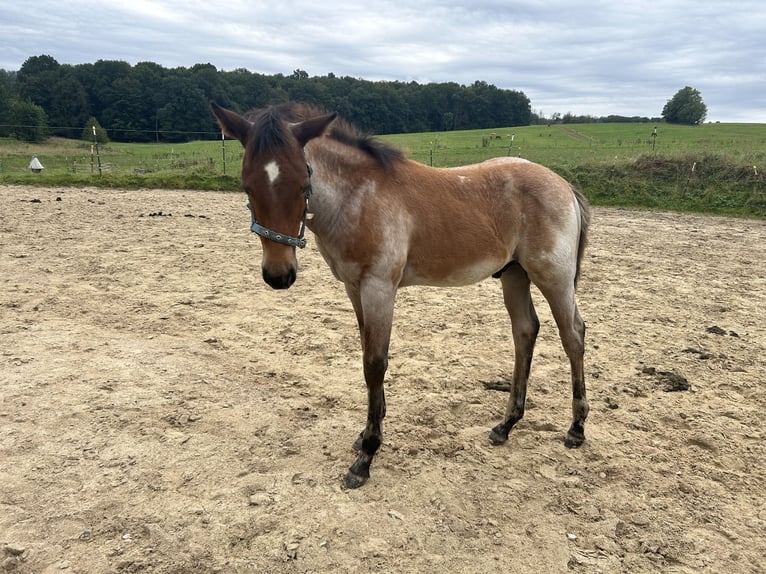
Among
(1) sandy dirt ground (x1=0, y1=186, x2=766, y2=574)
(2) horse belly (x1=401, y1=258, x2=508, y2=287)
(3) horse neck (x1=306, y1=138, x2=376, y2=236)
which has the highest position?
(3) horse neck (x1=306, y1=138, x2=376, y2=236)

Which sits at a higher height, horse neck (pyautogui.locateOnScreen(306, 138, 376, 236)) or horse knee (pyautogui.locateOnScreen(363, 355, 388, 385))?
horse neck (pyautogui.locateOnScreen(306, 138, 376, 236))

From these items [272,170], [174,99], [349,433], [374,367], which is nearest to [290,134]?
[272,170]

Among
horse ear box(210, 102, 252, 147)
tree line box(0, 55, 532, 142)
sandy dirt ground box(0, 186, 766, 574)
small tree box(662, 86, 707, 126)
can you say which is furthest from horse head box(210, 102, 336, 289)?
small tree box(662, 86, 707, 126)

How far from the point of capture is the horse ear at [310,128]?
2.62 metres

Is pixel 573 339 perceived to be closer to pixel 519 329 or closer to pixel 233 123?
pixel 519 329

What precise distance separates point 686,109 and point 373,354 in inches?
2805

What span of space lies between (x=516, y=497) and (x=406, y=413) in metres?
1.20

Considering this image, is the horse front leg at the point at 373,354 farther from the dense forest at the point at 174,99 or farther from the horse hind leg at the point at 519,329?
the dense forest at the point at 174,99

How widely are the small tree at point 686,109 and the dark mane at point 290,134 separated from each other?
68715mm

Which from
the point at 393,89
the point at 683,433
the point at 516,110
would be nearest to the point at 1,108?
the point at 393,89

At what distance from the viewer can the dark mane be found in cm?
254

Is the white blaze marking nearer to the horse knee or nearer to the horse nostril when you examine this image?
the horse nostril

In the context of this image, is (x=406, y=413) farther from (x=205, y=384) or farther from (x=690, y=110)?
(x=690, y=110)

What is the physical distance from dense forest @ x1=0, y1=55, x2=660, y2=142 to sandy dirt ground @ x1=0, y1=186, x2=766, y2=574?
78.8ft
